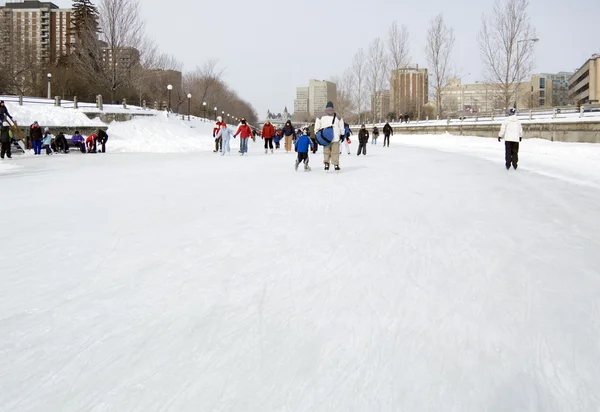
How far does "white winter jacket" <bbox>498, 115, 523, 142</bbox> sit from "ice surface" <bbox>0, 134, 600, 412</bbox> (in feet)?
18.8

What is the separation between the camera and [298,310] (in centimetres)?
273

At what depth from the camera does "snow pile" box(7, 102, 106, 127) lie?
83.9 ft

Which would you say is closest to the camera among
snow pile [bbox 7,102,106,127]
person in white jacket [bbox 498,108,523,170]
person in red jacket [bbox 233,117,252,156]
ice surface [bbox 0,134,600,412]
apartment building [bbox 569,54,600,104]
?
ice surface [bbox 0,134,600,412]

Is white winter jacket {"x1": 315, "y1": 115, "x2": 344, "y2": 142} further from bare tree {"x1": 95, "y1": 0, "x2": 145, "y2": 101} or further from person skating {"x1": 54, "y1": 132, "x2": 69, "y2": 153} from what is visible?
bare tree {"x1": 95, "y1": 0, "x2": 145, "y2": 101}

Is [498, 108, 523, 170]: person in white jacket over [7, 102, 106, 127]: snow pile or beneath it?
beneath

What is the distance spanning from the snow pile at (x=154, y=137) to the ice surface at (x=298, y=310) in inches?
768

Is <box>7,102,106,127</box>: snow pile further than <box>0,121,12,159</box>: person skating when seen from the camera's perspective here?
Yes

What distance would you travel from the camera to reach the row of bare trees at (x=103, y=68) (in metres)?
35.8

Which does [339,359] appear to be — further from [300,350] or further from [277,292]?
[277,292]

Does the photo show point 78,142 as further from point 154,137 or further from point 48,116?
point 154,137

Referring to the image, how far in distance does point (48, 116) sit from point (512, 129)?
82.2ft

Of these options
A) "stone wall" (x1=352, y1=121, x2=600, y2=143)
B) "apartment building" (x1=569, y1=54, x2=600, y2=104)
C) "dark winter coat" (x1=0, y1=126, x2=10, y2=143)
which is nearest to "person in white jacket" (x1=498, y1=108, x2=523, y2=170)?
"stone wall" (x1=352, y1=121, x2=600, y2=143)

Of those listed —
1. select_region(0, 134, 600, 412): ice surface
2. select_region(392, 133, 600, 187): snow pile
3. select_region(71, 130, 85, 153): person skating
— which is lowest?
select_region(0, 134, 600, 412): ice surface

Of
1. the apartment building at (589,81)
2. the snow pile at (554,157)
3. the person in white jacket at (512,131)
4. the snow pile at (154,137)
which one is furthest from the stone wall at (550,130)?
the apartment building at (589,81)
